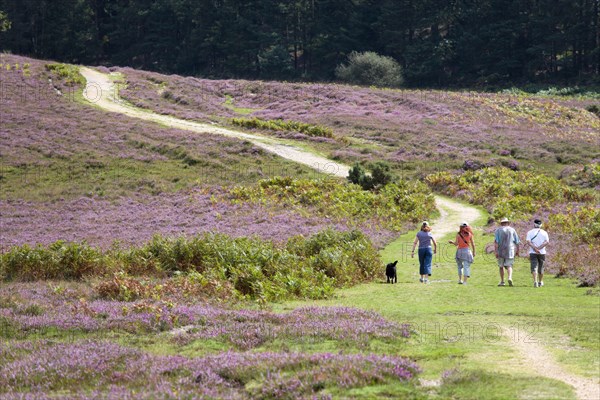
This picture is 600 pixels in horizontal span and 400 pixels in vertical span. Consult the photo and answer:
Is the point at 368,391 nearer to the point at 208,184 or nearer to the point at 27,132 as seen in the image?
the point at 208,184

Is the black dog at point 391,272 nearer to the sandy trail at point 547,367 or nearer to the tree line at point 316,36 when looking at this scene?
the sandy trail at point 547,367

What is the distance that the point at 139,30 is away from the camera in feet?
423

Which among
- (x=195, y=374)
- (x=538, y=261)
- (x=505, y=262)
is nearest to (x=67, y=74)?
(x=505, y=262)

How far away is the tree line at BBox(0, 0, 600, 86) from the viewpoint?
10105cm

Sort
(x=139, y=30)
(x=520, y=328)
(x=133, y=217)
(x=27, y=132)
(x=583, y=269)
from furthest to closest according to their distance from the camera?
(x=139, y=30), (x=27, y=132), (x=133, y=217), (x=583, y=269), (x=520, y=328)

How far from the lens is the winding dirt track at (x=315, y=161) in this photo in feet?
34.8

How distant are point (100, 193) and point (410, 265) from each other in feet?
77.0

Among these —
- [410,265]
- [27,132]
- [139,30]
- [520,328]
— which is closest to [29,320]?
[520,328]

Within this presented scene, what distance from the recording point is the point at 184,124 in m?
59.4

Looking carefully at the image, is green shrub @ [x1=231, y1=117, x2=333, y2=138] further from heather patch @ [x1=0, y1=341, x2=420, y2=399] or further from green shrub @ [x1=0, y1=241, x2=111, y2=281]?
heather patch @ [x1=0, y1=341, x2=420, y2=399]

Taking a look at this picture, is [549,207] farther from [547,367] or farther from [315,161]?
[547,367]

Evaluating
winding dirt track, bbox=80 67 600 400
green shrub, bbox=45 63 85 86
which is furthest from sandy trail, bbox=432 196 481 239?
green shrub, bbox=45 63 85 86

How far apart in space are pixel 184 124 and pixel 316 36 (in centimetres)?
6021

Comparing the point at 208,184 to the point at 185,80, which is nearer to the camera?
the point at 208,184
